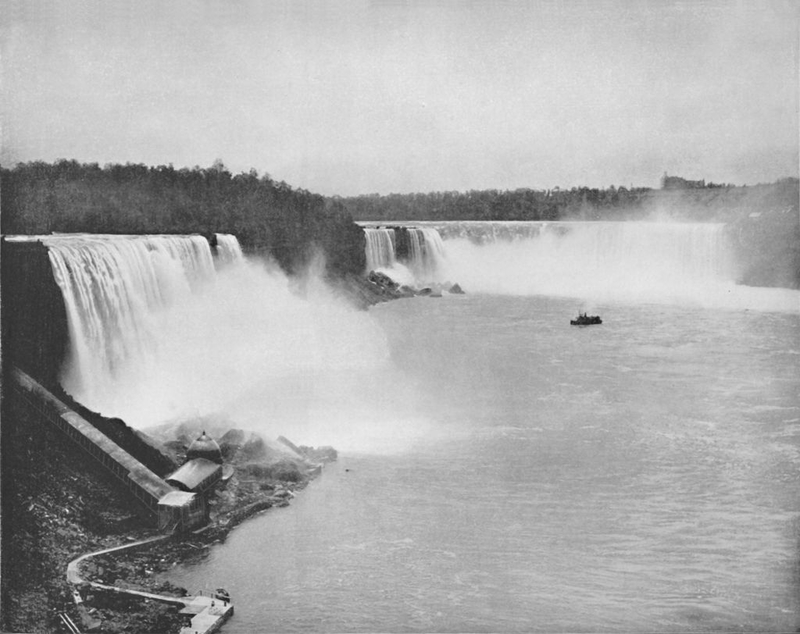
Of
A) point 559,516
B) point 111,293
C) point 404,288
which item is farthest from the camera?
point 404,288

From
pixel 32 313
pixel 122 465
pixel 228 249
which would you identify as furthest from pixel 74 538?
pixel 228 249

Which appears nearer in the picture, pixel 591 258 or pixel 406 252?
pixel 591 258

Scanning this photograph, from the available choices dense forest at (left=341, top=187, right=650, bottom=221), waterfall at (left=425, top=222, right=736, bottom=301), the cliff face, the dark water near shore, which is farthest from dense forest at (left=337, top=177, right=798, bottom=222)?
the cliff face

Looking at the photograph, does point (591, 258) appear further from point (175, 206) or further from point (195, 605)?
point (195, 605)

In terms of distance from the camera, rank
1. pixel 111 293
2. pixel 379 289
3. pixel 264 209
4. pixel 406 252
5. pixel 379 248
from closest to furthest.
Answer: pixel 111 293 → pixel 264 209 → pixel 379 289 → pixel 379 248 → pixel 406 252

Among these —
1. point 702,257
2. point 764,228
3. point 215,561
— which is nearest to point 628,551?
point 215,561

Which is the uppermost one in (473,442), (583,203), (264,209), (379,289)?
(583,203)

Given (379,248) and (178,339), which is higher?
(379,248)

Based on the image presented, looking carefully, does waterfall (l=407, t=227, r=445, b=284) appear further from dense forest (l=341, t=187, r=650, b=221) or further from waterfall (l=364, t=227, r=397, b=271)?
waterfall (l=364, t=227, r=397, b=271)
